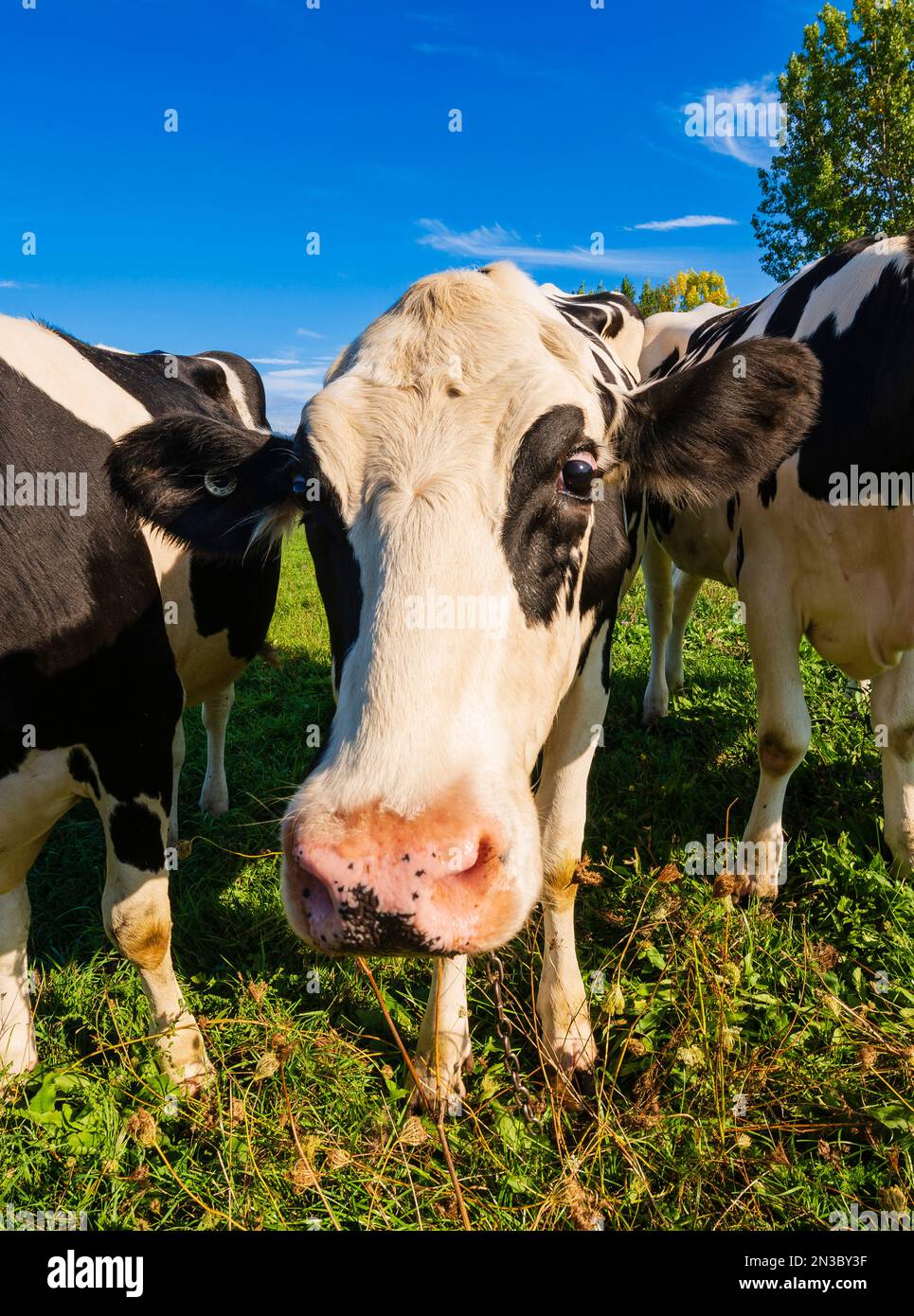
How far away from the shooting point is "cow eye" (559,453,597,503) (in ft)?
6.56

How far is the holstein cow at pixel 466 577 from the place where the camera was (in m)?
1.52

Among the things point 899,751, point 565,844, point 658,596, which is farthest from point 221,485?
point 658,596

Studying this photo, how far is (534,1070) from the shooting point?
2688mm

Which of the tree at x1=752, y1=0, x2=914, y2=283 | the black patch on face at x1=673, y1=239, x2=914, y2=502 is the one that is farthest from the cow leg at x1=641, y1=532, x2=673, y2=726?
the tree at x1=752, y1=0, x2=914, y2=283

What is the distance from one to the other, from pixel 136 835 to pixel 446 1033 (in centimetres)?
122

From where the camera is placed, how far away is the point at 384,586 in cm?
173

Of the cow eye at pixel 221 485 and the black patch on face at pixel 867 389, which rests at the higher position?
the black patch on face at pixel 867 389

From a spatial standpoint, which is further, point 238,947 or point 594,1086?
point 238,947

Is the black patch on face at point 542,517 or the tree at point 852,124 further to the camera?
the tree at point 852,124

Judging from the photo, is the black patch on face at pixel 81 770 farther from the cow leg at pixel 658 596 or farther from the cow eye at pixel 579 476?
the cow leg at pixel 658 596

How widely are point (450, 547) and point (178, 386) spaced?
2.62 metres

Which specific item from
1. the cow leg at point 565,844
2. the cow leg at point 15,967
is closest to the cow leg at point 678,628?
the cow leg at point 565,844
